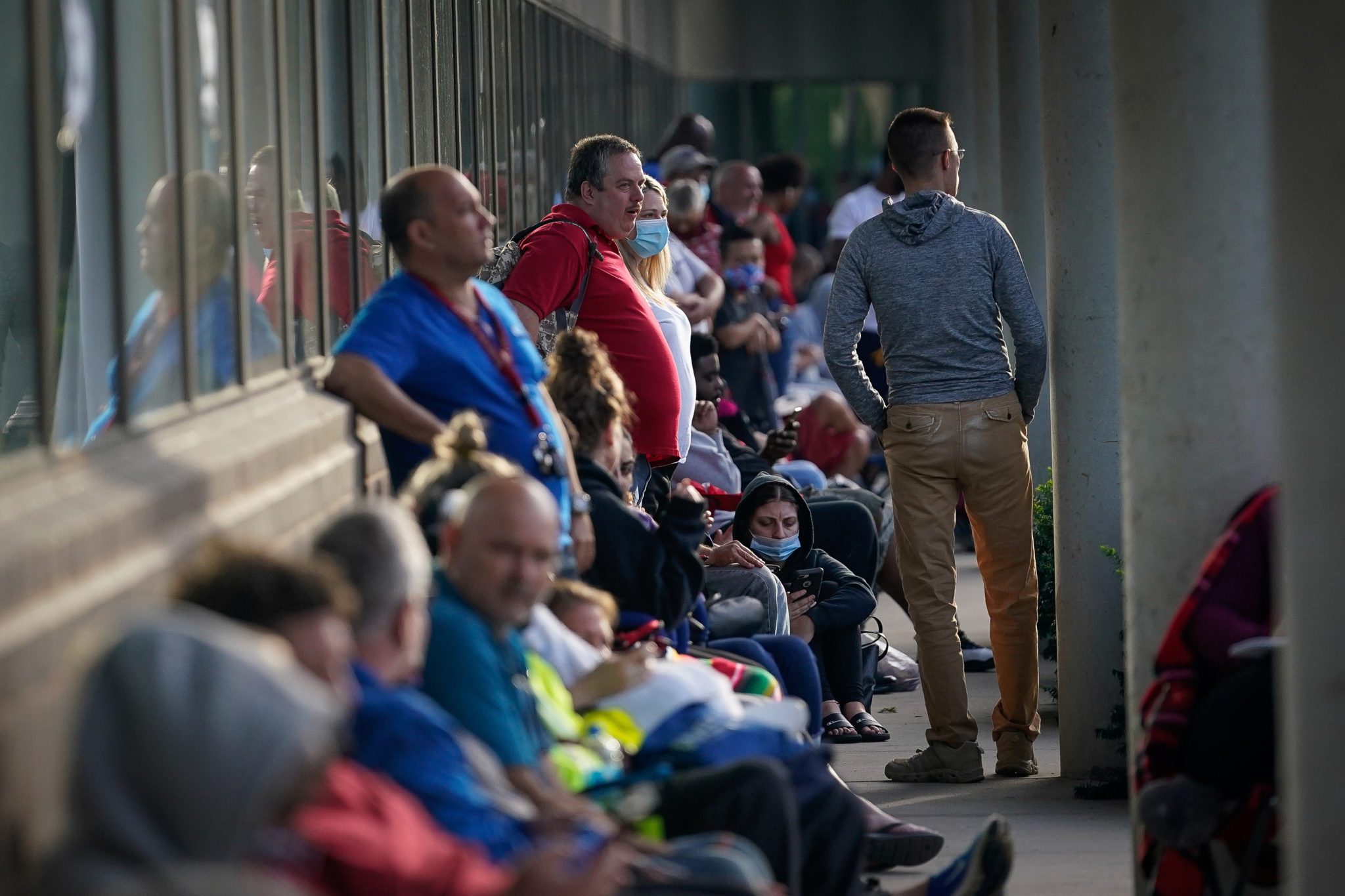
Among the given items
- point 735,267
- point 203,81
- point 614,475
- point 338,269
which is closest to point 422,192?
point 203,81

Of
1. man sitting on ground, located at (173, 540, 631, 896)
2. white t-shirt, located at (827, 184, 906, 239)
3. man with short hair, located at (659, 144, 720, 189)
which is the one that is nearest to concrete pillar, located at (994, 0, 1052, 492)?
man with short hair, located at (659, 144, 720, 189)

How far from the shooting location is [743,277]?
38.8ft

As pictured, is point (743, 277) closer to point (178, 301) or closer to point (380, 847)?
point (178, 301)

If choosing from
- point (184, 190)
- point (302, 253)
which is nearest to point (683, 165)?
point (302, 253)

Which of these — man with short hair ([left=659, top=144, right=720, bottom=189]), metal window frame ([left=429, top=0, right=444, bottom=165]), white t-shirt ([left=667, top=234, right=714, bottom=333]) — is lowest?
white t-shirt ([left=667, top=234, right=714, bottom=333])

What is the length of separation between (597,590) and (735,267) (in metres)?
7.60

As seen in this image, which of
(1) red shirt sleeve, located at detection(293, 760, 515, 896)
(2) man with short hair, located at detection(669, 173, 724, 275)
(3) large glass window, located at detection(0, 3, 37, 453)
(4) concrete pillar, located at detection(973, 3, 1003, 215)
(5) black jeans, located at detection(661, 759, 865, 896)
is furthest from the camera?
(4) concrete pillar, located at detection(973, 3, 1003, 215)

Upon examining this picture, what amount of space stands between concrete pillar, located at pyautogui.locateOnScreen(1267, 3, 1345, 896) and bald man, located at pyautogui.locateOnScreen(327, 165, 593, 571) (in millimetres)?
1761

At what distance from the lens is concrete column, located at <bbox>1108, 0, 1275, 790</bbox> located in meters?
4.37

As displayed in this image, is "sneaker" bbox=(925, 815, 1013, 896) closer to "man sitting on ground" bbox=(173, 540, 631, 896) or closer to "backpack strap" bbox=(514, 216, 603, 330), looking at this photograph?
"man sitting on ground" bbox=(173, 540, 631, 896)

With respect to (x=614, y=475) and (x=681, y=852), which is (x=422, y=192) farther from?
(x=681, y=852)

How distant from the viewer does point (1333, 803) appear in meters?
3.22

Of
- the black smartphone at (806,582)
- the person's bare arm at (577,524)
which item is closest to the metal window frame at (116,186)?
the person's bare arm at (577,524)

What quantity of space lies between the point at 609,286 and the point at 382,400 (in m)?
1.89
